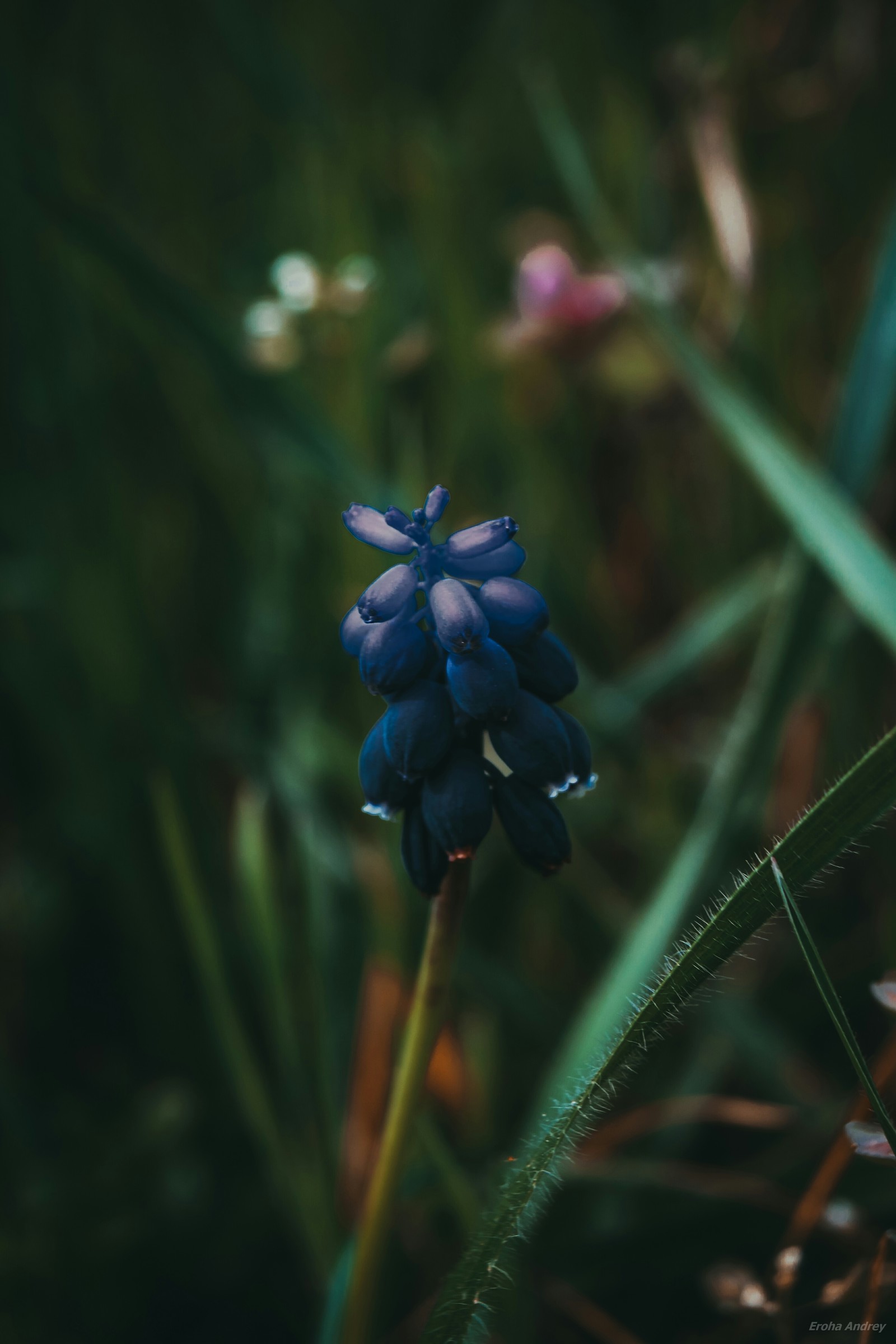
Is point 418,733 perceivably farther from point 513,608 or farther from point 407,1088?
point 407,1088

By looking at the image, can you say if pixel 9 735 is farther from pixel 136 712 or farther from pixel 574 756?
pixel 574 756

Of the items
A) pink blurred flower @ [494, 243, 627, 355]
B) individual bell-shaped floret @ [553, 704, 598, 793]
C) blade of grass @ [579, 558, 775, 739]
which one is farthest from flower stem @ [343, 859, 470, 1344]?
pink blurred flower @ [494, 243, 627, 355]

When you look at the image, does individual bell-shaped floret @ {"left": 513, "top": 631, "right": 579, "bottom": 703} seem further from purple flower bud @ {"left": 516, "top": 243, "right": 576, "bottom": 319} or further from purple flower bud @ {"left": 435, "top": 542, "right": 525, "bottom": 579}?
purple flower bud @ {"left": 516, "top": 243, "right": 576, "bottom": 319}

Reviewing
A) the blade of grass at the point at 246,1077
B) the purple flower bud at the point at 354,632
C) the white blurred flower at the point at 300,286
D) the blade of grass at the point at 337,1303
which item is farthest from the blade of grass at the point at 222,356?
the blade of grass at the point at 337,1303

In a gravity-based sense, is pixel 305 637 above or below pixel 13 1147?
above

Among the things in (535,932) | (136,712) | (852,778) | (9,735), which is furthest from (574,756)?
(9,735)

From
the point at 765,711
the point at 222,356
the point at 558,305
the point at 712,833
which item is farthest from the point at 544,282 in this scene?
the point at 712,833

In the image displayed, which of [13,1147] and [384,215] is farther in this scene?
[384,215]
